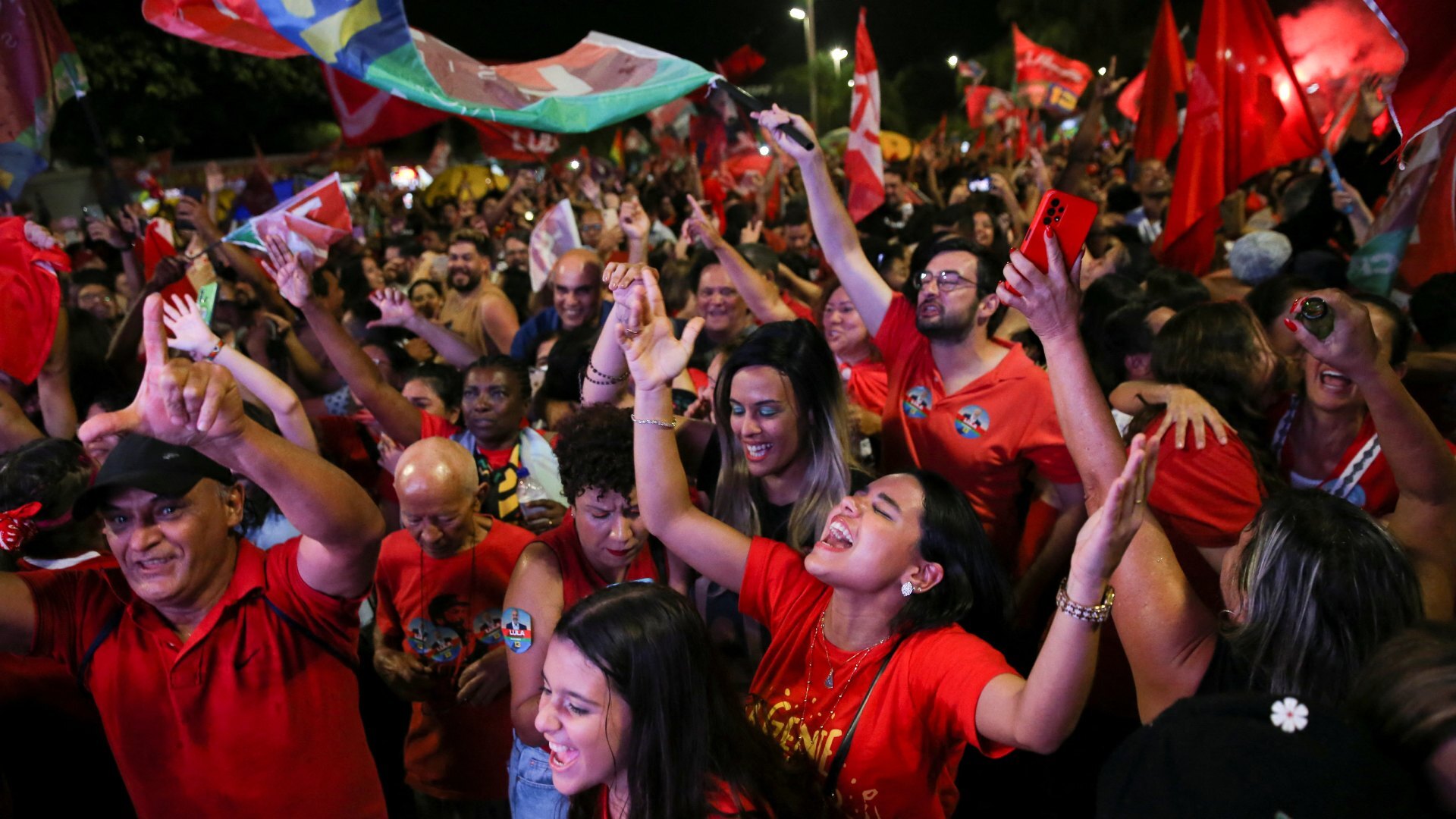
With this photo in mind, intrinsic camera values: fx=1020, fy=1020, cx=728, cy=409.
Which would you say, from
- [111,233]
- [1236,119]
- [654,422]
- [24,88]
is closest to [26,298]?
[24,88]

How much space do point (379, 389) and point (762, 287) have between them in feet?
5.76

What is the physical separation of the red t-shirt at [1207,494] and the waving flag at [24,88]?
529 centimetres

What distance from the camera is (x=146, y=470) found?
2430 mm

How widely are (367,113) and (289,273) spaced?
4821 millimetres

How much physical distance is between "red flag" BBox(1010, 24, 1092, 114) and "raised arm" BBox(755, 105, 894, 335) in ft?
36.4

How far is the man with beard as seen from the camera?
22.1 feet

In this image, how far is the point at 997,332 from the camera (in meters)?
5.02

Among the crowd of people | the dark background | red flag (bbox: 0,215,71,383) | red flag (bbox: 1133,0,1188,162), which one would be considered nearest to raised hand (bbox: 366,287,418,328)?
the crowd of people

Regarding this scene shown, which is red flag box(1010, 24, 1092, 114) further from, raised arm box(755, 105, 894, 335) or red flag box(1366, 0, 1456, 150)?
red flag box(1366, 0, 1456, 150)

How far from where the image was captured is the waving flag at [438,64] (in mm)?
4328

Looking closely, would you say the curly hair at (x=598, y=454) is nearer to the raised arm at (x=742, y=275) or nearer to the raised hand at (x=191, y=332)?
the raised hand at (x=191, y=332)

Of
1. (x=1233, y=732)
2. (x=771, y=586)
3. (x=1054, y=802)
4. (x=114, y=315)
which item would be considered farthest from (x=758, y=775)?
(x=114, y=315)

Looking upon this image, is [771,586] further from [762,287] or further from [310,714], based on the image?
[762,287]

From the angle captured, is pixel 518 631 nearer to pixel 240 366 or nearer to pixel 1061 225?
pixel 240 366
